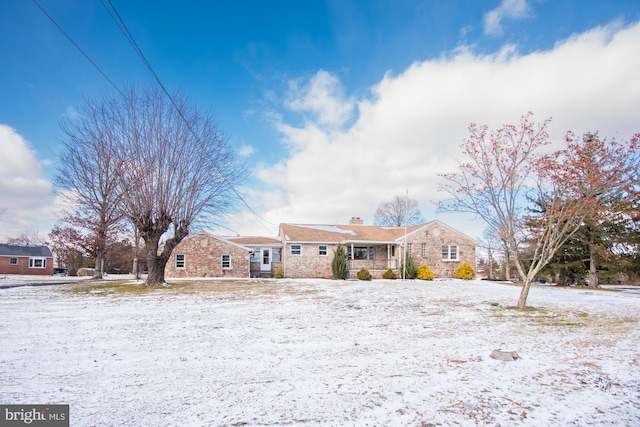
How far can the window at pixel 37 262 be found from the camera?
138 ft

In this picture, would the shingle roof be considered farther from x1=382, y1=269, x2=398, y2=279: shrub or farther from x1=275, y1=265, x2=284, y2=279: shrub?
x1=382, y1=269, x2=398, y2=279: shrub

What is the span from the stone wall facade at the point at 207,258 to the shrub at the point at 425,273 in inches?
550

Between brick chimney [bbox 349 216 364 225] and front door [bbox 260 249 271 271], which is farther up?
brick chimney [bbox 349 216 364 225]

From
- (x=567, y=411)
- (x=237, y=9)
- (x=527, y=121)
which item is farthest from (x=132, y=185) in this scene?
(x=567, y=411)

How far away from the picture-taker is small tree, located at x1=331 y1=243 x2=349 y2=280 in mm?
27141

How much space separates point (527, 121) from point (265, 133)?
41.3 ft

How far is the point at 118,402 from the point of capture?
3.83 meters

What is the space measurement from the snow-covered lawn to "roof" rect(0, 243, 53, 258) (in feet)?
137

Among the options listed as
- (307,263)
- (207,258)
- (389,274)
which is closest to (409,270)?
(389,274)

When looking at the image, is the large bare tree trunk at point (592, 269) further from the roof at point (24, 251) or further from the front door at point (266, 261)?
the roof at point (24, 251)

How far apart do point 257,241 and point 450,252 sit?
16.9 m

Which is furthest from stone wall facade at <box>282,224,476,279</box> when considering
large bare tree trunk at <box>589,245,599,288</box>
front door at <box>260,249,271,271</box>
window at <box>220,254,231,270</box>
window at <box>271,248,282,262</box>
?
large bare tree trunk at <box>589,245,599,288</box>

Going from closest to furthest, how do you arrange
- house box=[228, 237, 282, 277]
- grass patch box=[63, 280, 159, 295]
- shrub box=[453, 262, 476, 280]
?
grass patch box=[63, 280, 159, 295] → shrub box=[453, 262, 476, 280] → house box=[228, 237, 282, 277]

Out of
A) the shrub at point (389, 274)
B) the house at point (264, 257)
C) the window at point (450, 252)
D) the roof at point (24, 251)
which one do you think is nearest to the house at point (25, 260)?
the roof at point (24, 251)
